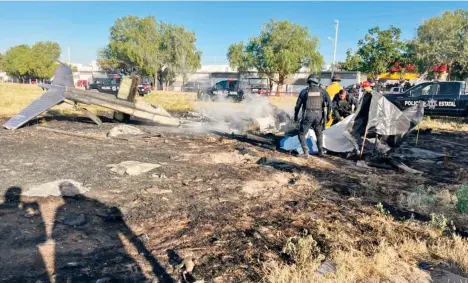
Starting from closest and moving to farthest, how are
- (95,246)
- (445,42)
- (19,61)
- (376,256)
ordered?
(376,256) → (95,246) → (445,42) → (19,61)

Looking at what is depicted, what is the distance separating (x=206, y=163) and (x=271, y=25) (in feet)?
119

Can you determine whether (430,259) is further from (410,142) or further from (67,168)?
(410,142)

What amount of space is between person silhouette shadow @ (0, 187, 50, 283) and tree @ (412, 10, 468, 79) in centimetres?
3503

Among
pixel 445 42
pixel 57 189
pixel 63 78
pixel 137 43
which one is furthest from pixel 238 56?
pixel 57 189

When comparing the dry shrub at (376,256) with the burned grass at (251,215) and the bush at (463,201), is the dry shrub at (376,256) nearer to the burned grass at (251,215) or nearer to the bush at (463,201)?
the burned grass at (251,215)

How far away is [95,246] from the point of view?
3.50 meters

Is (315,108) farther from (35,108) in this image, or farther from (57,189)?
(35,108)

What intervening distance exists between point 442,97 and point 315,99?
998 cm

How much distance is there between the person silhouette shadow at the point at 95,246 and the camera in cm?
297

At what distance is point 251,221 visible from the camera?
416 centimetres

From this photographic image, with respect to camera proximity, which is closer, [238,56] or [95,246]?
[95,246]

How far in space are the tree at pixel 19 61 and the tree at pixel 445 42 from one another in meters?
68.1

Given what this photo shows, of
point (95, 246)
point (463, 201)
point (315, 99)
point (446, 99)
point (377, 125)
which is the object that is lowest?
point (95, 246)

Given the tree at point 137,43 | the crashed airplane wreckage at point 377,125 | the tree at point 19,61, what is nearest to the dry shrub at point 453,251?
the crashed airplane wreckage at point 377,125
